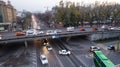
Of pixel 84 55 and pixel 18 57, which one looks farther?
pixel 18 57

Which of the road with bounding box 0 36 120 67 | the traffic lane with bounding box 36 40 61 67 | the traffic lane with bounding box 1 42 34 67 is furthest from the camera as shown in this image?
the traffic lane with bounding box 1 42 34 67

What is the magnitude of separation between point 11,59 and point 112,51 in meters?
26.3

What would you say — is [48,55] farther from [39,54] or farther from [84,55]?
[84,55]

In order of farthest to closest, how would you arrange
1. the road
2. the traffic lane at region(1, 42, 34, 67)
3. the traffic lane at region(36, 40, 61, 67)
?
the traffic lane at region(1, 42, 34, 67) → the road → the traffic lane at region(36, 40, 61, 67)

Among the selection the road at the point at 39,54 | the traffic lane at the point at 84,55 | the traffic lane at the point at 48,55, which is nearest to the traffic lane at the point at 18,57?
the road at the point at 39,54

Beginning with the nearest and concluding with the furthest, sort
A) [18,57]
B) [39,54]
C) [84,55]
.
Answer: [84,55] → [18,57] → [39,54]

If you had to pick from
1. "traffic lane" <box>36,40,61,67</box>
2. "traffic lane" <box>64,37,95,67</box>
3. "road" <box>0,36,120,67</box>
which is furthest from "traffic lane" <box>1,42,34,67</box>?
"traffic lane" <box>64,37,95,67</box>

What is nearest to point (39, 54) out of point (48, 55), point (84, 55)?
point (48, 55)

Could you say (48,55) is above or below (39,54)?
below

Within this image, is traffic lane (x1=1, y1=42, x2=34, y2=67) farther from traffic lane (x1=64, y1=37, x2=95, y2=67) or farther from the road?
traffic lane (x1=64, y1=37, x2=95, y2=67)

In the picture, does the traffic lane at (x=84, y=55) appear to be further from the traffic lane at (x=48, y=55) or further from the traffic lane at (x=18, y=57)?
the traffic lane at (x=18, y=57)

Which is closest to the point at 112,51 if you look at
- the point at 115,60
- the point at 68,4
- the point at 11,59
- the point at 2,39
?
the point at 115,60

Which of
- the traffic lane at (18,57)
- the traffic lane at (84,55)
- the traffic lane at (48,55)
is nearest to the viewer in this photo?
the traffic lane at (48,55)

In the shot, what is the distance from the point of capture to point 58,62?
42.0m
